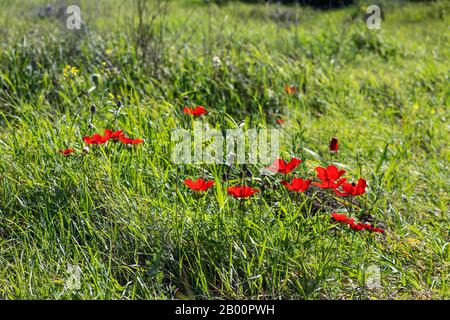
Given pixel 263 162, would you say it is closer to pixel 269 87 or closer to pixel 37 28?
pixel 269 87

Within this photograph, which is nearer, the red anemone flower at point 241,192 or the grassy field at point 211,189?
the red anemone flower at point 241,192

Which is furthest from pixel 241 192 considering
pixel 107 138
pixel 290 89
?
pixel 290 89

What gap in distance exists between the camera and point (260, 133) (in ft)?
9.76

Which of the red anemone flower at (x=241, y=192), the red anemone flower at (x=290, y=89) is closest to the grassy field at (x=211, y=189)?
the red anemone flower at (x=290, y=89)

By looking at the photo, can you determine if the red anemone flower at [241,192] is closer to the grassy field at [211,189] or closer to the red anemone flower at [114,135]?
the grassy field at [211,189]

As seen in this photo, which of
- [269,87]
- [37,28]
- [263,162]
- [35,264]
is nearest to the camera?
[35,264]

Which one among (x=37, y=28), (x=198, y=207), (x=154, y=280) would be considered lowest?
(x=154, y=280)

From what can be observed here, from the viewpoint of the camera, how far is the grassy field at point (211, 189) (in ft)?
7.06

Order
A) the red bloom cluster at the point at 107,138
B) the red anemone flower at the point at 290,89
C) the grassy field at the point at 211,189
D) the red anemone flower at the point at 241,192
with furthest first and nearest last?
the red anemone flower at the point at 290,89 → the red bloom cluster at the point at 107,138 → the grassy field at the point at 211,189 → the red anemone flower at the point at 241,192

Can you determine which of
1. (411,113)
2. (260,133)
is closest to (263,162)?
(260,133)

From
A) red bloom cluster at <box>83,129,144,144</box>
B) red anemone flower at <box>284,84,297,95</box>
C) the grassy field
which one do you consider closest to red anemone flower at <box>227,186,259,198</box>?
the grassy field

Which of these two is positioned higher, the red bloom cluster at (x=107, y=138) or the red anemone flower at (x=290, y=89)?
the red bloom cluster at (x=107, y=138)

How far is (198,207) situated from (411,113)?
2273 mm

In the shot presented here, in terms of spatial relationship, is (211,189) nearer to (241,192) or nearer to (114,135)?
(114,135)
